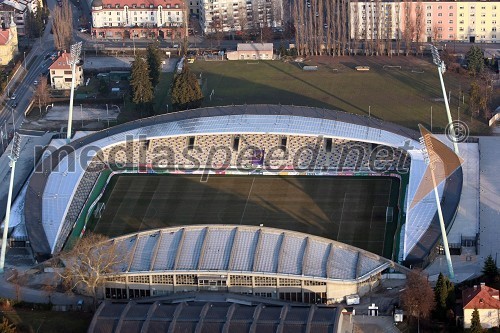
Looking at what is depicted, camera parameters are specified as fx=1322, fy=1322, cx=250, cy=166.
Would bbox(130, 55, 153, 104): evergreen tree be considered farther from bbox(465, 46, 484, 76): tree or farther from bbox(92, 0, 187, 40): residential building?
bbox(465, 46, 484, 76): tree

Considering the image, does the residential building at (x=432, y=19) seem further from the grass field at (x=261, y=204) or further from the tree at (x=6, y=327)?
the tree at (x=6, y=327)

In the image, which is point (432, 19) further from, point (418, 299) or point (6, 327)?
point (6, 327)

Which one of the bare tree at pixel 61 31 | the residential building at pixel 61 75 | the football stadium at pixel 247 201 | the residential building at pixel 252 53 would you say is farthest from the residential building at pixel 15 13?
the football stadium at pixel 247 201

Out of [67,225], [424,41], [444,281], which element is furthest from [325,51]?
[444,281]

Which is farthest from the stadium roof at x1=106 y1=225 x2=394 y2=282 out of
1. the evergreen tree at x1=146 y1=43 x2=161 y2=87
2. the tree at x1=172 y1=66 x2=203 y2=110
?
the evergreen tree at x1=146 y1=43 x2=161 y2=87

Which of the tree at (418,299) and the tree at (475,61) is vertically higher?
the tree at (475,61)
